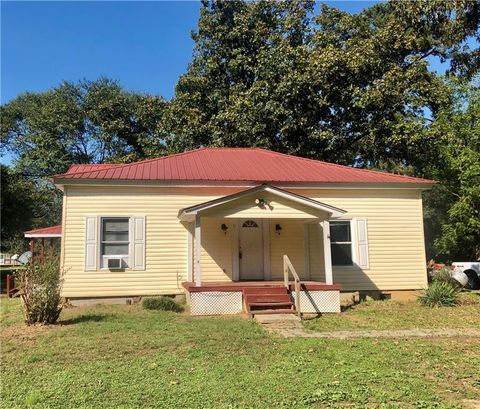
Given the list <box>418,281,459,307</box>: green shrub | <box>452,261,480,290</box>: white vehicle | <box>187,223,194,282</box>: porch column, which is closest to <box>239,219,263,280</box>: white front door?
<box>187,223,194,282</box>: porch column

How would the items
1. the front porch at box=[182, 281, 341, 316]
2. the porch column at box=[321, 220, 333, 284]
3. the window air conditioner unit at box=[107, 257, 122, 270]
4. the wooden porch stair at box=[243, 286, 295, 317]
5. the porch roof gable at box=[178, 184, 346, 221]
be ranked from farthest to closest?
the window air conditioner unit at box=[107, 257, 122, 270]
the porch column at box=[321, 220, 333, 284]
the porch roof gable at box=[178, 184, 346, 221]
the front porch at box=[182, 281, 341, 316]
the wooden porch stair at box=[243, 286, 295, 317]

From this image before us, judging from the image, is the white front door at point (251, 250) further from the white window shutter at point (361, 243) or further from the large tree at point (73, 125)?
the large tree at point (73, 125)

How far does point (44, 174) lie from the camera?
104 feet

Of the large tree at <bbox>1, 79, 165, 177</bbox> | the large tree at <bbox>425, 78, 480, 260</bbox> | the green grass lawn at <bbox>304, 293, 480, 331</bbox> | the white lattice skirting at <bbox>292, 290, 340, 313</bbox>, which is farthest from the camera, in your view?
the large tree at <bbox>1, 79, 165, 177</bbox>

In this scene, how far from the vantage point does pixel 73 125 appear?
31.8 m

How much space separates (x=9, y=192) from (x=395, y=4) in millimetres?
22074

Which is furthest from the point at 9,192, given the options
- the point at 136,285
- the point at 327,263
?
the point at 327,263

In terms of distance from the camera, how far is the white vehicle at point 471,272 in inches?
722

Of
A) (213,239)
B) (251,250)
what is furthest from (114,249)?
(251,250)

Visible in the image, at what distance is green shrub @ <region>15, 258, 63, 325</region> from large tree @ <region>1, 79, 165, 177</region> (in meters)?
20.6

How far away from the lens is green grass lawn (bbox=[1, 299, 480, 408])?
4910mm

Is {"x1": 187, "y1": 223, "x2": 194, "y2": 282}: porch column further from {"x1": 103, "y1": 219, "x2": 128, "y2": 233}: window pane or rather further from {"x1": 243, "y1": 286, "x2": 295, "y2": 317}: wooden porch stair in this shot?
{"x1": 243, "y1": 286, "x2": 295, "y2": 317}: wooden porch stair

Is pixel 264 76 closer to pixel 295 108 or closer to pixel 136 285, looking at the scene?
pixel 295 108

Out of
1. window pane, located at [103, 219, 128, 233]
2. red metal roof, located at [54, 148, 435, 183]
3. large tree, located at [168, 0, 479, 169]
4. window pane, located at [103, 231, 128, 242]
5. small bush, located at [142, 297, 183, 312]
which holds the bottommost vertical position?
small bush, located at [142, 297, 183, 312]
